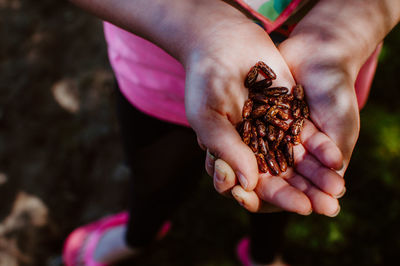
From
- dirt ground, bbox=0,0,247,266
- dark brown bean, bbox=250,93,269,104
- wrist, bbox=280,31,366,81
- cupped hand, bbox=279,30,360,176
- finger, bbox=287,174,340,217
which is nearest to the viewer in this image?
finger, bbox=287,174,340,217

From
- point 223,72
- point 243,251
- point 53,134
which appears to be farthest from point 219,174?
point 53,134

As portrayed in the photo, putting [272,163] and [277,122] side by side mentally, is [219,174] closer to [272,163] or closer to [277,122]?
[272,163]

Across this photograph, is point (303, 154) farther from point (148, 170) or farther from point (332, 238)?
point (332, 238)

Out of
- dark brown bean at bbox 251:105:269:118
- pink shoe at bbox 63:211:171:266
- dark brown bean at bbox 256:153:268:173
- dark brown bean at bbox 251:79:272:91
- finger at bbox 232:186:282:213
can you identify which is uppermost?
dark brown bean at bbox 251:79:272:91

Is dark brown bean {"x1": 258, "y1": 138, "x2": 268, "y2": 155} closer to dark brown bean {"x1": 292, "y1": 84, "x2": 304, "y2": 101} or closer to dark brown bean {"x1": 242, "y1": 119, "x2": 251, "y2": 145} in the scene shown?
dark brown bean {"x1": 242, "y1": 119, "x2": 251, "y2": 145}

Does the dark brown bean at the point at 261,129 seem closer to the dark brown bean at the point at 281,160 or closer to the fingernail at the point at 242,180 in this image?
the dark brown bean at the point at 281,160

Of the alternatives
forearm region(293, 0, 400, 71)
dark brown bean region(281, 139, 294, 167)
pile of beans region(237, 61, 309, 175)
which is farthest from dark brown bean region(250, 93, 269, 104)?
forearm region(293, 0, 400, 71)
